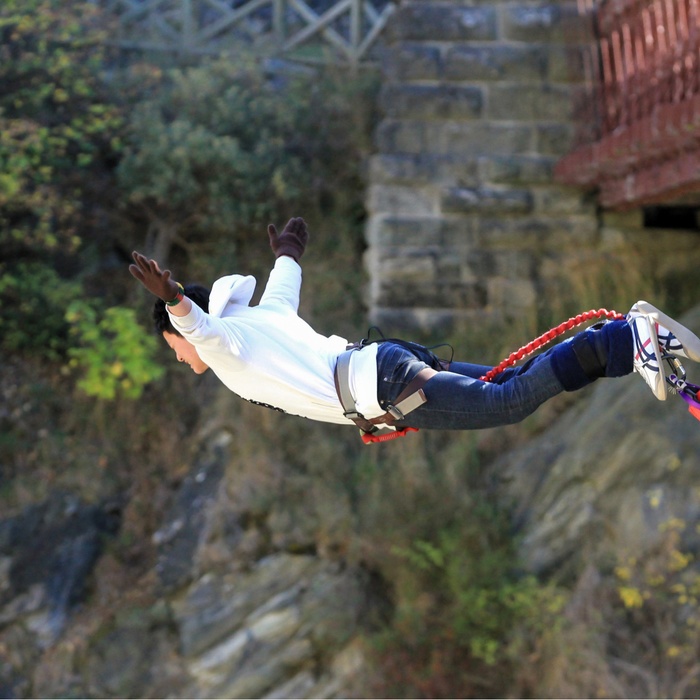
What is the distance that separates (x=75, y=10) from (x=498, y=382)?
7.19 metres

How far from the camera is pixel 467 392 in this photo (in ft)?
13.7

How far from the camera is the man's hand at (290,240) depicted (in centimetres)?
486

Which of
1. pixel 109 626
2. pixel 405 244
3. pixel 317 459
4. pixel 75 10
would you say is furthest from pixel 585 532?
pixel 75 10

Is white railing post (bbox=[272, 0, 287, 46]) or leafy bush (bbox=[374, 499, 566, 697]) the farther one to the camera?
white railing post (bbox=[272, 0, 287, 46])

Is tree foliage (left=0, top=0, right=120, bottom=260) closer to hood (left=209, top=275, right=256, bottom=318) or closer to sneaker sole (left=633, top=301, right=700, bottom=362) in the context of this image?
hood (left=209, top=275, right=256, bottom=318)

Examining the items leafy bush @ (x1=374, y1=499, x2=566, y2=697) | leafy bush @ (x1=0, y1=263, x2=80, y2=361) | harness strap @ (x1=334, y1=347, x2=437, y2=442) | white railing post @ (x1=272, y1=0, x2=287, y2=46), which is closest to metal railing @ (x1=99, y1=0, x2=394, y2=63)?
white railing post @ (x1=272, y1=0, x2=287, y2=46)

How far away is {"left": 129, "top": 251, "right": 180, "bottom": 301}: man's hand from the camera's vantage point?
3836 mm

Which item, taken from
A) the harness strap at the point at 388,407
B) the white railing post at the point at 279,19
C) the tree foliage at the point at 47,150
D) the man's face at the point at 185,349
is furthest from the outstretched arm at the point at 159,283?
the white railing post at the point at 279,19

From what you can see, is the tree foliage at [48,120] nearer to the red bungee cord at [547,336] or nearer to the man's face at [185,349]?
the man's face at [185,349]

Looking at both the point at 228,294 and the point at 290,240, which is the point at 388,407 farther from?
the point at 290,240

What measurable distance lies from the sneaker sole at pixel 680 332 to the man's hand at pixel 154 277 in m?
1.71

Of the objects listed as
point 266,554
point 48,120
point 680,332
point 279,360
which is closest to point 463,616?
point 266,554

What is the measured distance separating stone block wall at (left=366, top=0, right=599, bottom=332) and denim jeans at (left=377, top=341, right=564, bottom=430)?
5.04m

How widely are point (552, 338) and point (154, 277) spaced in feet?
5.32
